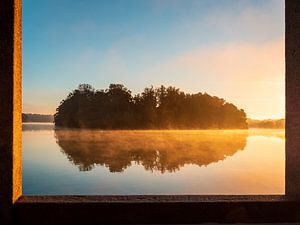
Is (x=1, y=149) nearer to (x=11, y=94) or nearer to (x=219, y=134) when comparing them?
(x=11, y=94)

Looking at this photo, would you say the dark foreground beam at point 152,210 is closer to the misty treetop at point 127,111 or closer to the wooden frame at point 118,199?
the wooden frame at point 118,199

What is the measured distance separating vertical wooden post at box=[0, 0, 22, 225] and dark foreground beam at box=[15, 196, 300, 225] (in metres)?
0.15

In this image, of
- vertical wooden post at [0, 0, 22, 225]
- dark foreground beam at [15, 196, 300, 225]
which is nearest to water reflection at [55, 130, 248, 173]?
dark foreground beam at [15, 196, 300, 225]

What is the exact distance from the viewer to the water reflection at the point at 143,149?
3569 cm

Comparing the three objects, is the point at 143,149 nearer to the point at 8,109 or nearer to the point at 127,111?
the point at 127,111

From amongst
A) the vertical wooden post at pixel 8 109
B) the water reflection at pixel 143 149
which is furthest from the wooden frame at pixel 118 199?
the water reflection at pixel 143 149

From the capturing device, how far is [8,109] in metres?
3.50

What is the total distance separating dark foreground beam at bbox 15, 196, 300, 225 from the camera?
360 centimetres

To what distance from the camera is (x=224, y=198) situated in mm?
3779

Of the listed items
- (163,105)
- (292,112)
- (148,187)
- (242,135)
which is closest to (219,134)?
(242,135)

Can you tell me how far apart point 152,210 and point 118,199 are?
371 millimetres

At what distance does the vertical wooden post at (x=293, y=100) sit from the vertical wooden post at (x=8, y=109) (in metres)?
2.76

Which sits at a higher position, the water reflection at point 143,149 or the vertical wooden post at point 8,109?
the vertical wooden post at point 8,109

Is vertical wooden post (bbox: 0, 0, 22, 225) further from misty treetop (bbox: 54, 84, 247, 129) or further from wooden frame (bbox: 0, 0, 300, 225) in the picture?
misty treetop (bbox: 54, 84, 247, 129)
